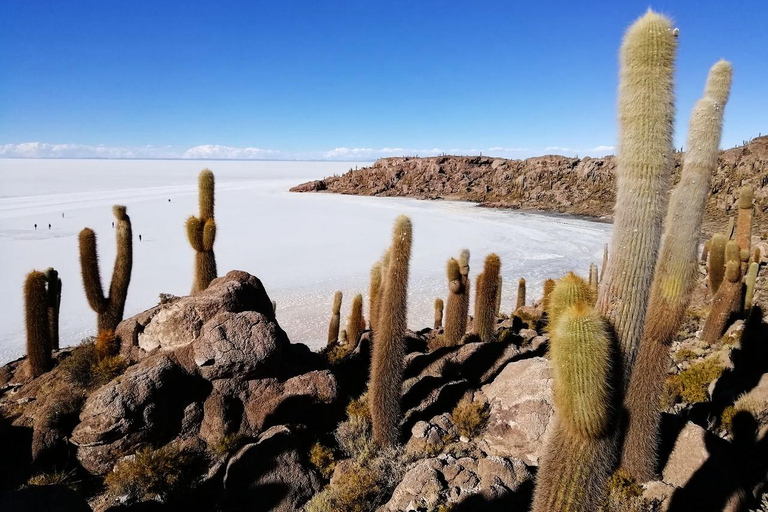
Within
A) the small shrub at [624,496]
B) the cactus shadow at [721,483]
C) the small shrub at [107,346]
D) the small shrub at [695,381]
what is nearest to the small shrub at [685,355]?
the small shrub at [695,381]

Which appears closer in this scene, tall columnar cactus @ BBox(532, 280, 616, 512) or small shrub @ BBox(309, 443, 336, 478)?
tall columnar cactus @ BBox(532, 280, 616, 512)

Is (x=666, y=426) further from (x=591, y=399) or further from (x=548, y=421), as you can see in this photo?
(x=591, y=399)

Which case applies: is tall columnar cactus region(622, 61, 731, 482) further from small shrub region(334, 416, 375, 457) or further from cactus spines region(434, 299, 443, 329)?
cactus spines region(434, 299, 443, 329)

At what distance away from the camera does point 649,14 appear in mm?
3566

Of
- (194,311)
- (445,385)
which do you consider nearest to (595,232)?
(445,385)

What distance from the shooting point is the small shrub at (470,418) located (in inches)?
228

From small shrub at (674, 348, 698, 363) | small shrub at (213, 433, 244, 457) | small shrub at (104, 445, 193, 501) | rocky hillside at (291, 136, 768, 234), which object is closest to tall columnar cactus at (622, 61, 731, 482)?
small shrub at (213, 433, 244, 457)

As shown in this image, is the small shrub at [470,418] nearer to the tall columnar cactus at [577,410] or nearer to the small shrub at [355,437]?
the small shrub at [355,437]

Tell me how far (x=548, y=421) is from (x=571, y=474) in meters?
2.24

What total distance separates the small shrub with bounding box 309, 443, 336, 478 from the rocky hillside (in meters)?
30.9

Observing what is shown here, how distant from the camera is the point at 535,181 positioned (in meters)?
51.1

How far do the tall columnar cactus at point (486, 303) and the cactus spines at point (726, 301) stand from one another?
5137 mm

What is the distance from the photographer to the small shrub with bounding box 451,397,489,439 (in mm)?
5789

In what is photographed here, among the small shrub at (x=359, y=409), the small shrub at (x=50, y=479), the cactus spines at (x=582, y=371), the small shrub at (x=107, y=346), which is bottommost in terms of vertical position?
the small shrub at (x=50, y=479)
